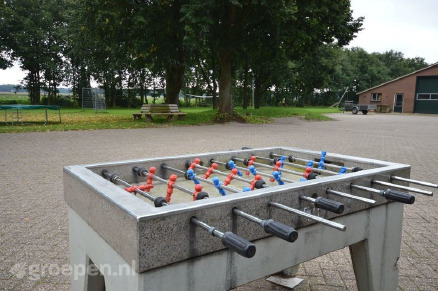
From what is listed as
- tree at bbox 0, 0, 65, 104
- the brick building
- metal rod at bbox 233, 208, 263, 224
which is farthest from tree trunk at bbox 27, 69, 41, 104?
metal rod at bbox 233, 208, 263, 224

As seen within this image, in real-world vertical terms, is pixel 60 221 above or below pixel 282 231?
below

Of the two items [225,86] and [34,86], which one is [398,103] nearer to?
[225,86]

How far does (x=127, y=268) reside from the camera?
1224 millimetres

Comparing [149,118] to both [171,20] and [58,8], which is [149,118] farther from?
[58,8]

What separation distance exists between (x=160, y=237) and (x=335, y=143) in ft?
35.2

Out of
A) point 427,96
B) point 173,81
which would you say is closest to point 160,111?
point 173,81

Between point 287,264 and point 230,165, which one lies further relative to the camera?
point 230,165

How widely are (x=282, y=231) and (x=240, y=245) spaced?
0.56 ft

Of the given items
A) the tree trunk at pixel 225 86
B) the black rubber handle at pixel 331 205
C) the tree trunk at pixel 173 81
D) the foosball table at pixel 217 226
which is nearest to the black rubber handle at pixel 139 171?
the foosball table at pixel 217 226

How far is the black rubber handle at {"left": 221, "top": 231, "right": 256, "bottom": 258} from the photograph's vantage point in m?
1.04

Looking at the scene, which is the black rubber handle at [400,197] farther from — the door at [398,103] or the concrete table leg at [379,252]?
the door at [398,103]

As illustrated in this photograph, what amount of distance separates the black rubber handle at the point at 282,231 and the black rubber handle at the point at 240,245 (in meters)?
0.13

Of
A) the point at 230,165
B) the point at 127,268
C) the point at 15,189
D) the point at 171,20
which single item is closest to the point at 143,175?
the point at 230,165

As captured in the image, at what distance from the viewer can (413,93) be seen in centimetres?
3922
